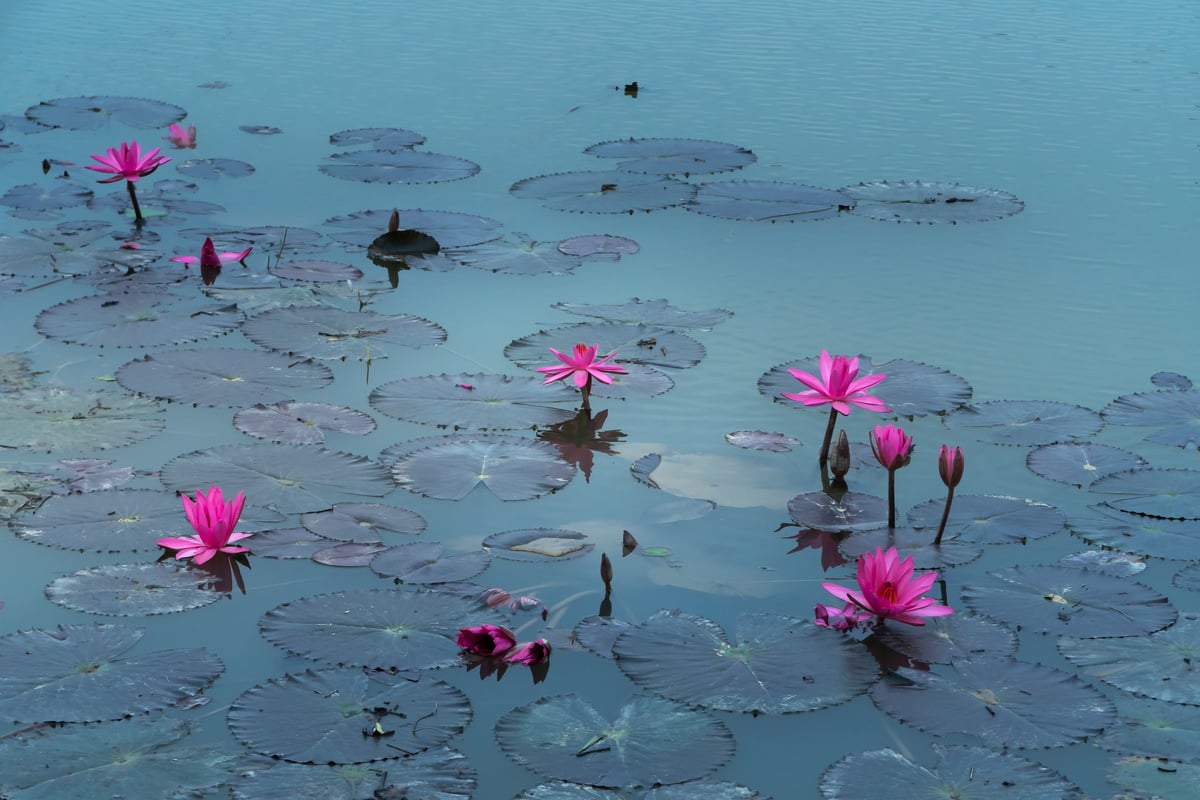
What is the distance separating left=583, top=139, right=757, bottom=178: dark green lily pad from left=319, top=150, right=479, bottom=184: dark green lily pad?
520mm

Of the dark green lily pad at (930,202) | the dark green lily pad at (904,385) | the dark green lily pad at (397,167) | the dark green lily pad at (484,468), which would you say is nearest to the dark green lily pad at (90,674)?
the dark green lily pad at (484,468)

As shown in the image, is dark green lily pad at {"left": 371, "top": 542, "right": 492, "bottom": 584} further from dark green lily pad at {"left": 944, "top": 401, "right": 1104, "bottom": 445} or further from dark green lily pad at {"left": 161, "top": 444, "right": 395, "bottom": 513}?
dark green lily pad at {"left": 944, "top": 401, "right": 1104, "bottom": 445}

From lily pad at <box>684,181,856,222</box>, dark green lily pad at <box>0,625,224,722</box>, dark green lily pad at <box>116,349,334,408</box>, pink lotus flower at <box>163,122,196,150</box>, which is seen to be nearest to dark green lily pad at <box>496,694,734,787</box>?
dark green lily pad at <box>0,625,224,722</box>

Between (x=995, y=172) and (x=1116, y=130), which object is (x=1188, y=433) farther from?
(x=1116, y=130)

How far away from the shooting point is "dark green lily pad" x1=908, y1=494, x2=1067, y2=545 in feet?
7.52

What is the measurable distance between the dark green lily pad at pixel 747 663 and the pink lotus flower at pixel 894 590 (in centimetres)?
7

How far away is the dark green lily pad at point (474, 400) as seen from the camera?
2.65 metres

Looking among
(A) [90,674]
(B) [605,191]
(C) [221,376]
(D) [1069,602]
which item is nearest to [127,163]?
(C) [221,376]

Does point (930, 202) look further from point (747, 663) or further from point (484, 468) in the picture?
point (747, 663)

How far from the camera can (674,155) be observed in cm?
448

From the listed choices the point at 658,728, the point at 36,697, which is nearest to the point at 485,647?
the point at 658,728

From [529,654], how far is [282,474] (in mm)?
750

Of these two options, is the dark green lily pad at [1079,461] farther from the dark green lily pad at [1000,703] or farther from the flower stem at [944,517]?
the dark green lily pad at [1000,703]

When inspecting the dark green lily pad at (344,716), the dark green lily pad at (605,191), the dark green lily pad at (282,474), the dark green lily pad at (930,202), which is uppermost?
the dark green lily pad at (930,202)
